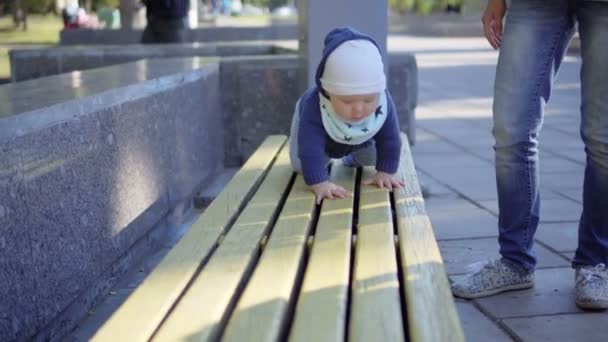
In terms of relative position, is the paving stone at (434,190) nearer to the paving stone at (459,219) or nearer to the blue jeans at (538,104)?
the paving stone at (459,219)

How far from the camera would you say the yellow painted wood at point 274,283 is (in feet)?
6.47

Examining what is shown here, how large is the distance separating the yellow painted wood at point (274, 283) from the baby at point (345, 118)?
339 mm

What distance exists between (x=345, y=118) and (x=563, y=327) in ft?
3.61

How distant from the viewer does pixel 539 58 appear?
3426mm

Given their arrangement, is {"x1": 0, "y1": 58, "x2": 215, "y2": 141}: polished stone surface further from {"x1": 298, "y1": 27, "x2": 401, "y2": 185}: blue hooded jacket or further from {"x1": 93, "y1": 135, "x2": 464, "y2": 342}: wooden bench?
{"x1": 298, "y1": 27, "x2": 401, "y2": 185}: blue hooded jacket

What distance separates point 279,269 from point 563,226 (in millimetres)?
2832

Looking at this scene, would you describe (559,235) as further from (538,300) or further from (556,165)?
(556,165)

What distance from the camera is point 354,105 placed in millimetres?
3324

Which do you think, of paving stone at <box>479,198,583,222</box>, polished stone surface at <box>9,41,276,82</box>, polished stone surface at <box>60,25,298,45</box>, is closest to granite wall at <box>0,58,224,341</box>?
paving stone at <box>479,198,583,222</box>

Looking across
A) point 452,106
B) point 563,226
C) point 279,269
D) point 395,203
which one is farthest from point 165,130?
point 452,106

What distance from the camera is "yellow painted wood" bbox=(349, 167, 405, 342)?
6.43 feet

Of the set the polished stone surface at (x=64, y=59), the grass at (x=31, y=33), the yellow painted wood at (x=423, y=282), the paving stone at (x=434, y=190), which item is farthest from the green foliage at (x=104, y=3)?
the yellow painted wood at (x=423, y=282)

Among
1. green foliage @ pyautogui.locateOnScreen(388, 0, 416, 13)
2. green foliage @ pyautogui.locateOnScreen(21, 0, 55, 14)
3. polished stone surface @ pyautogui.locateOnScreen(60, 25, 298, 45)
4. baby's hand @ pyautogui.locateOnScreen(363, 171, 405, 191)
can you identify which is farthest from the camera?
green foliage @ pyautogui.locateOnScreen(388, 0, 416, 13)

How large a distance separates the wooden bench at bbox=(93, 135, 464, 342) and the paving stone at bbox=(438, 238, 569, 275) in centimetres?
85
